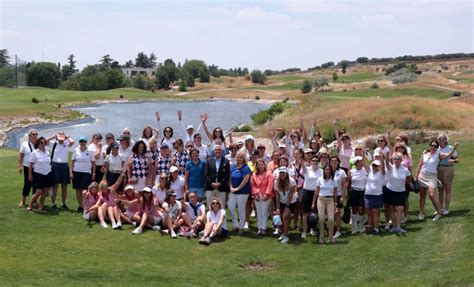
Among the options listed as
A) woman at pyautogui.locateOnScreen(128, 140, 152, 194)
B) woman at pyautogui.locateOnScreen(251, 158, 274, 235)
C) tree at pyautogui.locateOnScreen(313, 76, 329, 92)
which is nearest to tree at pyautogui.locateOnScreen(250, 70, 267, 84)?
tree at pyautogui.locateOnScreen(313, 76, 329, 92)

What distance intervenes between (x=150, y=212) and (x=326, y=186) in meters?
3.69

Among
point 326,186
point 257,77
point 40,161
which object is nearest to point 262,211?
point 326,186

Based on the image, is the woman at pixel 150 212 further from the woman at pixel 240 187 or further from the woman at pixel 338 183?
the woman at pixel 338 183

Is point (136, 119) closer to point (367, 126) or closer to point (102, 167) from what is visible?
point (367, 126)

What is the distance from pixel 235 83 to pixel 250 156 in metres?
134

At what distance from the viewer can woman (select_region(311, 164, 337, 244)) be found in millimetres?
10859

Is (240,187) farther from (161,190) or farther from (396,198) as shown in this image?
(396,198)

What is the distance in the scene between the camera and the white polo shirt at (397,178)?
11.2 metres

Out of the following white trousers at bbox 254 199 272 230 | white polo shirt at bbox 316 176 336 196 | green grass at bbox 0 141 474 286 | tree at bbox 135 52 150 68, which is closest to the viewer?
green grass at bbox 0 141 474 286

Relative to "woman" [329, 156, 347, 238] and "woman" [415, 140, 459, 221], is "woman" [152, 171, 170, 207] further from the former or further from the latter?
"woman" [415, 140, 459, 221]

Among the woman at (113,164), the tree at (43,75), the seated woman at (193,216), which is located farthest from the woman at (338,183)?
the tree at (43,75)

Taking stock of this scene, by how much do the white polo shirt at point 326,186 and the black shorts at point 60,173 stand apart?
578cm

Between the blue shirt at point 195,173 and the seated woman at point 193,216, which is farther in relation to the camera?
the blue shirt at point 195,173

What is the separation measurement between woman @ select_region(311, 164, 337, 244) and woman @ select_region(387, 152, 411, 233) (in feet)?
3.96
